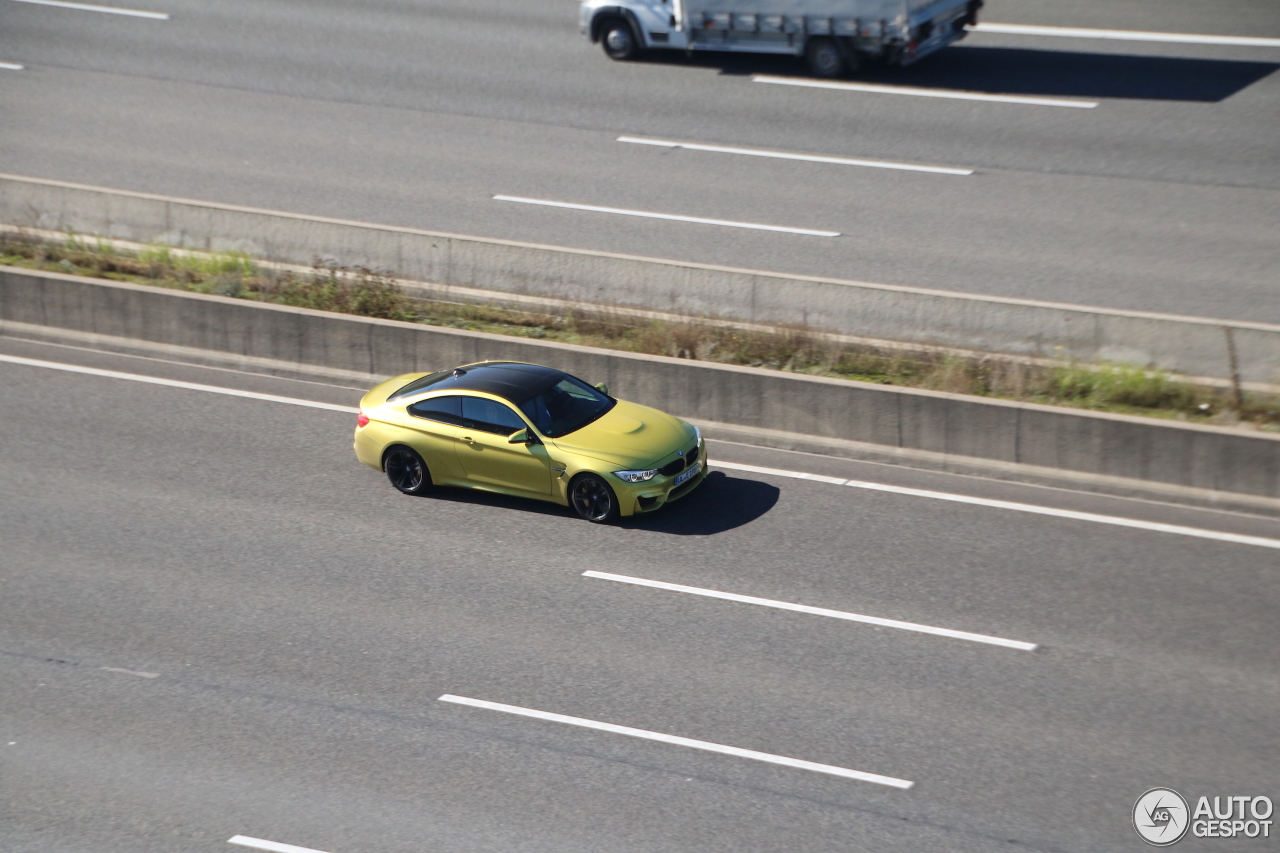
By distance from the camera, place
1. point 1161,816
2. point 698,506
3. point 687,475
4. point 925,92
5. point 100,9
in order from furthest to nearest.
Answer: point 100,9 → point 925,92 → point 698,506 → point 687,475 → point 1161,816

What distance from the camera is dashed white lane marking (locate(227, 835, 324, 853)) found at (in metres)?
8.42

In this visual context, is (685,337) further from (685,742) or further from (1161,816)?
(1161,816)

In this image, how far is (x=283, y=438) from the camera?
1462 centimetres

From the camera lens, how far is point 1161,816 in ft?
27.5

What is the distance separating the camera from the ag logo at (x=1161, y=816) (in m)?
8.23

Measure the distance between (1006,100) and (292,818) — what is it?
60.9 ft

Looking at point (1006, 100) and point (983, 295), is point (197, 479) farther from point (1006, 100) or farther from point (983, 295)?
point (1006, 100)

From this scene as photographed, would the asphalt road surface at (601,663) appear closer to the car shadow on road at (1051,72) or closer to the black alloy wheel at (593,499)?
the black alloy wheel at (593,499)

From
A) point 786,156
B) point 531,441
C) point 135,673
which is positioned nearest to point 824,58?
point 786,156

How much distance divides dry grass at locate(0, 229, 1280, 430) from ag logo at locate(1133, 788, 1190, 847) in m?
6.10

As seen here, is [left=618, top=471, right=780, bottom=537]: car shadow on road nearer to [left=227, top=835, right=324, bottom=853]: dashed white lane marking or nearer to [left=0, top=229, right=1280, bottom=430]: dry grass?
[left=0, top=229, right=1280, bottom=430]: dry grass

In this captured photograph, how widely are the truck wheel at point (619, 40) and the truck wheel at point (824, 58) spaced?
3.58 m

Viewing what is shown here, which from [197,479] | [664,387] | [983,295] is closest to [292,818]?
[197,479]

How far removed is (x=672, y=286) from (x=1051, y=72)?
11151mm
